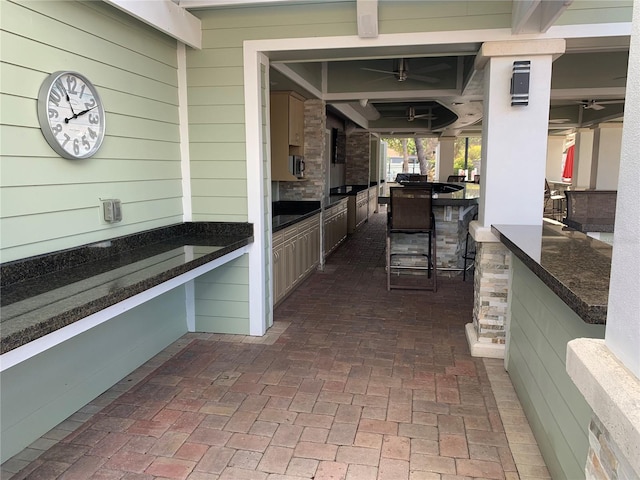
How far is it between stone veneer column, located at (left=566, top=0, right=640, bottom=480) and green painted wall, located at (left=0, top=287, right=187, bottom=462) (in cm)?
249

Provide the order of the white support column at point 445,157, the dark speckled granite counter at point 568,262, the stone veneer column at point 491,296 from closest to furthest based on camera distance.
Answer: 1. the dark speckled granite counter at point 568,262
2. the stone veneer column at point 491,296
3. the white support column at point 445,157

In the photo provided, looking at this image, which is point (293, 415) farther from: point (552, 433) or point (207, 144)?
point (207, 144)

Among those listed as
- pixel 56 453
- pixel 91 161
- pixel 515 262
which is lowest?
pixel 56 453

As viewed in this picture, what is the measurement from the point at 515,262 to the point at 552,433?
1.32 meters

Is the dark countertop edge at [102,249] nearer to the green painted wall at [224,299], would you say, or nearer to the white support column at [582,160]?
the green painted wall at [224,299]

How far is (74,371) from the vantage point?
2.77 meters

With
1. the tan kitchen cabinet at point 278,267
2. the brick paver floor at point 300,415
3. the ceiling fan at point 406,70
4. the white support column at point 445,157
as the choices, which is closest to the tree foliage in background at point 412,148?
the white support column at point 445,157

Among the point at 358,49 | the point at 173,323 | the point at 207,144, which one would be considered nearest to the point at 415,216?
the point at 358,49

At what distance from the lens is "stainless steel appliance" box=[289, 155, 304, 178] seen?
5.99m

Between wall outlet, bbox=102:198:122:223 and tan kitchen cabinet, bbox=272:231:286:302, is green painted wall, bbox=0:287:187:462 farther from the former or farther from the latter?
tan kitchen cabinet, bbox=272:231:286:302

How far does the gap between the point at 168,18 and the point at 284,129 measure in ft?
8.26

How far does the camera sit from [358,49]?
12.3ft

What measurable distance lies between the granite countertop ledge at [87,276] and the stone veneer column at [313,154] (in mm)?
2845

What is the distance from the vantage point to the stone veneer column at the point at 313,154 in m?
6.32
